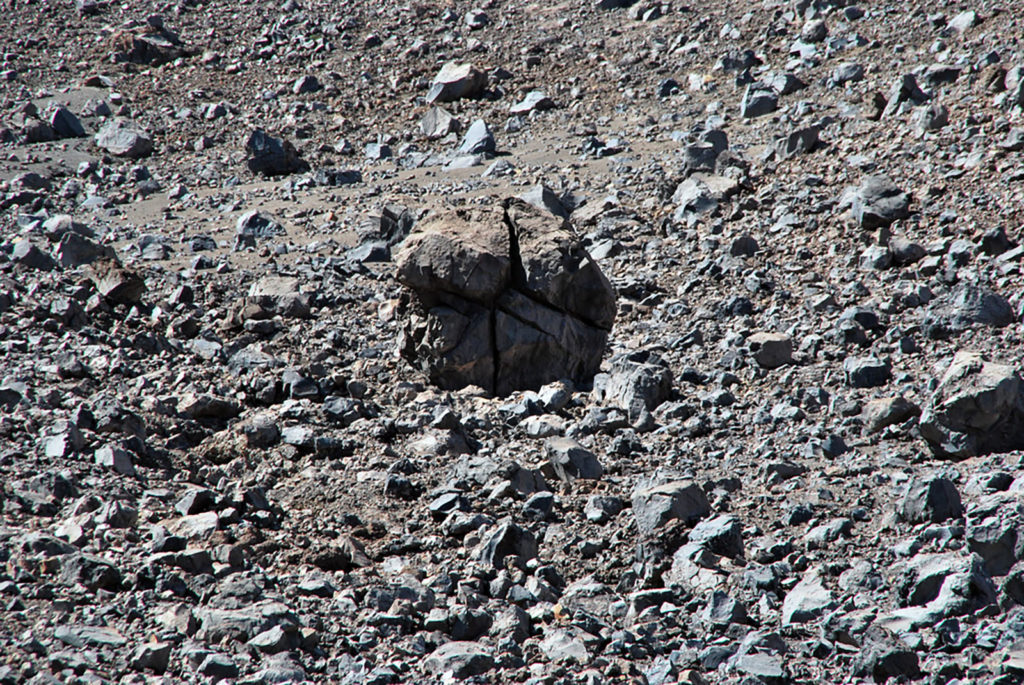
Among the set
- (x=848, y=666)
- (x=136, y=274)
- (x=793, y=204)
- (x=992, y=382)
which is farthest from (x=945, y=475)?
(x=136, y=274)

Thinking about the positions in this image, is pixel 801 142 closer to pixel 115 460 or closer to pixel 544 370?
pixel 544 370

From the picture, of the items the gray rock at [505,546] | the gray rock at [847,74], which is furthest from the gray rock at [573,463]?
the gray rock at [847,74]

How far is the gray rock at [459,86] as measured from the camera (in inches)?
476

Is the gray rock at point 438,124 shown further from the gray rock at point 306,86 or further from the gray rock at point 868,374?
the gray rock at point 868,374

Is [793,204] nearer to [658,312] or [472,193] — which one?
[658,312]

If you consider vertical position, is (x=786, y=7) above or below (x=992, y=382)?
above

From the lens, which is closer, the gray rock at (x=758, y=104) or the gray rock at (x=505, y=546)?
the gray rock at (x=505, y=546)

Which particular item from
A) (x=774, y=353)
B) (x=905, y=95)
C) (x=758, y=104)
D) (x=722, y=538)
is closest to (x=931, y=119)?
(x=905, y=95)

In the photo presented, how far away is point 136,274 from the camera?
757cm

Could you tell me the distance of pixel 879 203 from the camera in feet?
24.0

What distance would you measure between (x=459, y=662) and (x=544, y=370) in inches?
123

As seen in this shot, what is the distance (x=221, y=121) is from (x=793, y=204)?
24.6ft

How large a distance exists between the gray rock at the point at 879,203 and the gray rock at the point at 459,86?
19.2 ft

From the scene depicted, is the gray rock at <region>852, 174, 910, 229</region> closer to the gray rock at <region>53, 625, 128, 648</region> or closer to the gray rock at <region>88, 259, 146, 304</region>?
the gray rock at <region>88, 259, 146, 304</region>
